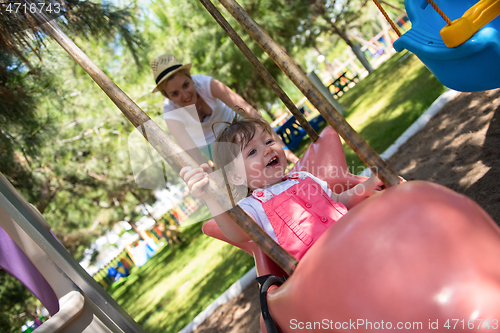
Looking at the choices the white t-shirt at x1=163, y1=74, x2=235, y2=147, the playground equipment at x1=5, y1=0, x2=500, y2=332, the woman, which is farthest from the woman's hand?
the white t-shirt at x1=163, y1=74, x2=235, y2=147

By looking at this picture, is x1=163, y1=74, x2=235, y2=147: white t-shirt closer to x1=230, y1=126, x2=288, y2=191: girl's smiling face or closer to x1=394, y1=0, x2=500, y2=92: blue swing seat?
x1=230, y1=126, x2=288, y2=191: girl's smiling face

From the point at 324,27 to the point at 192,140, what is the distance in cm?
1084

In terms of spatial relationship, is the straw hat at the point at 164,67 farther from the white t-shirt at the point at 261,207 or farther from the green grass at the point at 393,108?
the green grass at the point at 393,108

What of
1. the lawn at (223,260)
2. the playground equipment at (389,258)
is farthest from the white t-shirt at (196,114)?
the playground equipment at (389,258)

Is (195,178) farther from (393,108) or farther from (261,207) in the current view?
(393,108)

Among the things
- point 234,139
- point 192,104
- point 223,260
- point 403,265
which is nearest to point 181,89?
point 192,104

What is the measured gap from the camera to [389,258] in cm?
87

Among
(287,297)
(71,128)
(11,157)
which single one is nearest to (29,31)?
(287,297)

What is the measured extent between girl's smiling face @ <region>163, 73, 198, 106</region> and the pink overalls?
1430mm

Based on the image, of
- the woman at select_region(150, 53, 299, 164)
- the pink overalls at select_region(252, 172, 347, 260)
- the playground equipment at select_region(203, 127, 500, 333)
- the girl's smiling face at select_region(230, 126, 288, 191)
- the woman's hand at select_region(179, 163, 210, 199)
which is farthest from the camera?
the woman at select_region(150, 53, 299, 164)

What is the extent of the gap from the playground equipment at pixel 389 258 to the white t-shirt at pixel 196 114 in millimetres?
1801

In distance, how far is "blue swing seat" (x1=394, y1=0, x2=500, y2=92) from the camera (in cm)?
187

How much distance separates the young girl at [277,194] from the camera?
1.55m

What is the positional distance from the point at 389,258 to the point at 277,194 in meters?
0.89
